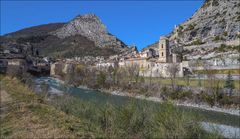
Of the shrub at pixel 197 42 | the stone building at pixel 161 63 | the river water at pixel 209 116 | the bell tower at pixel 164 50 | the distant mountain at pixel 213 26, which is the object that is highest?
the distant mountain at pixel 213 26

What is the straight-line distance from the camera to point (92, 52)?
18125 centimetres

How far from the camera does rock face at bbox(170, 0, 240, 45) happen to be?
8669 centimetres

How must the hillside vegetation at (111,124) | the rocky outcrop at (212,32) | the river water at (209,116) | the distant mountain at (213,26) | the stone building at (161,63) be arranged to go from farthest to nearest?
1. the distant mountain at (213,26)
2. the rocky outcrop at (212,32)
3. the stone building at (161,63)
4. the river water at (209,116)
5. the hillside vegetation at (111,124)

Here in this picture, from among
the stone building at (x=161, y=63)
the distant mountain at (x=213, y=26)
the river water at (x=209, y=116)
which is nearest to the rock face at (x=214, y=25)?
the distant mountain at (x=213, y=26)

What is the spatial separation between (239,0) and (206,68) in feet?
155

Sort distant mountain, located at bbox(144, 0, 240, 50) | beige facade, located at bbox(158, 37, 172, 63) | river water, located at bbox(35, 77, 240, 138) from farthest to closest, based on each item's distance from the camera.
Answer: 1. distant mountain, located at bbox(144, 0, 240, 50)
2. beige facade, located at bbox(158, 37, 172, 63)
3. river water, located at bbox(35, 77, 240, 138)

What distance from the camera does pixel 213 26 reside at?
307 feet

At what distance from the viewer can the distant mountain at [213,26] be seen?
86.2 metres

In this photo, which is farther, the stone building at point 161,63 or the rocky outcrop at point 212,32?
the rocky outcrop at point 212,32

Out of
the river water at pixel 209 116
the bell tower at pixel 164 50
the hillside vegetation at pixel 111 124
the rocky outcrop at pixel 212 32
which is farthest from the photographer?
the bell tower at pixel 164 50

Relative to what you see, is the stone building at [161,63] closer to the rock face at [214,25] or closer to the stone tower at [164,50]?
the stone tower at [164,50]

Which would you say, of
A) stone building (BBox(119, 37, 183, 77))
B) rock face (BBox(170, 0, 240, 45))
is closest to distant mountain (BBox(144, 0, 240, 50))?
rock face (BBox(170, 0, 240, 45))

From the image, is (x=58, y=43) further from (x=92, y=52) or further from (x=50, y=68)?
(x=50, y=68)

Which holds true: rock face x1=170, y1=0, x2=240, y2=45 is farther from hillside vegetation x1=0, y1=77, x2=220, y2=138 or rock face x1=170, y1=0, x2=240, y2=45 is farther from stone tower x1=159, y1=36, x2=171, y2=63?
hillside vegetation x1=0, y1=77, x2=220, y2=138
